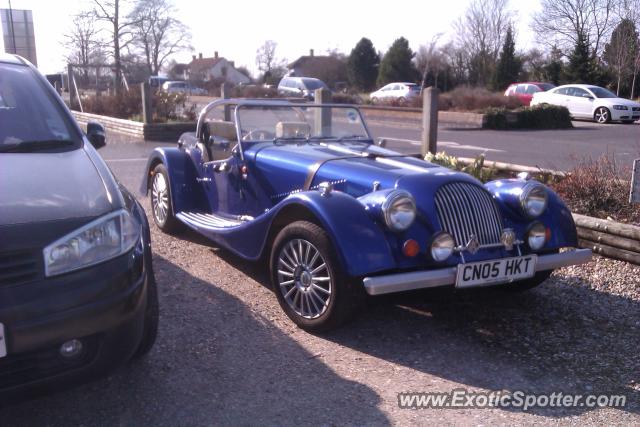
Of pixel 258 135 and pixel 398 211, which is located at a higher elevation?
pixel 258 135

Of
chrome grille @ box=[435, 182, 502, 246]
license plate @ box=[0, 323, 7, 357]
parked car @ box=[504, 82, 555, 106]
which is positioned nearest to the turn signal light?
chrome grille @ box=[435, 182, 502, 246]

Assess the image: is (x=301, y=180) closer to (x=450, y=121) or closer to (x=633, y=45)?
(x=450, y=121)

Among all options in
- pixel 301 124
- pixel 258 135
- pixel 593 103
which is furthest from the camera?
pixel 593 103

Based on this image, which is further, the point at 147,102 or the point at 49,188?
the point at 147,102

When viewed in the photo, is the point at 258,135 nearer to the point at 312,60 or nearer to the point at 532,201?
the point at 532,201

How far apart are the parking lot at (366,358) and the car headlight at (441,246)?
1.02ft

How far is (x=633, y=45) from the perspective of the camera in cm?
3073

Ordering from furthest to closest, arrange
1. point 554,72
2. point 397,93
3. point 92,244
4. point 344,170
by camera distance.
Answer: point 554,72 → point 397,93 → point 344,170 → point 92,244

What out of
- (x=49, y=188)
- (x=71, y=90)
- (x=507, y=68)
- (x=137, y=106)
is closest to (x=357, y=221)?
(x=49, y=188)

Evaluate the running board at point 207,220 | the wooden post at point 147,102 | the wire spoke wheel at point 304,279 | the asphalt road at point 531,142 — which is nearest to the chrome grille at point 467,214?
the wire spoke wheel at point 304,279

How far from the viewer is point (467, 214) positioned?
4000 millimetres

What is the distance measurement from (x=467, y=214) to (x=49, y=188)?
2570mm

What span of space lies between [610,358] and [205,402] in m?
2.49

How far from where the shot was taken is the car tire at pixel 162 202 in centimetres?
616
